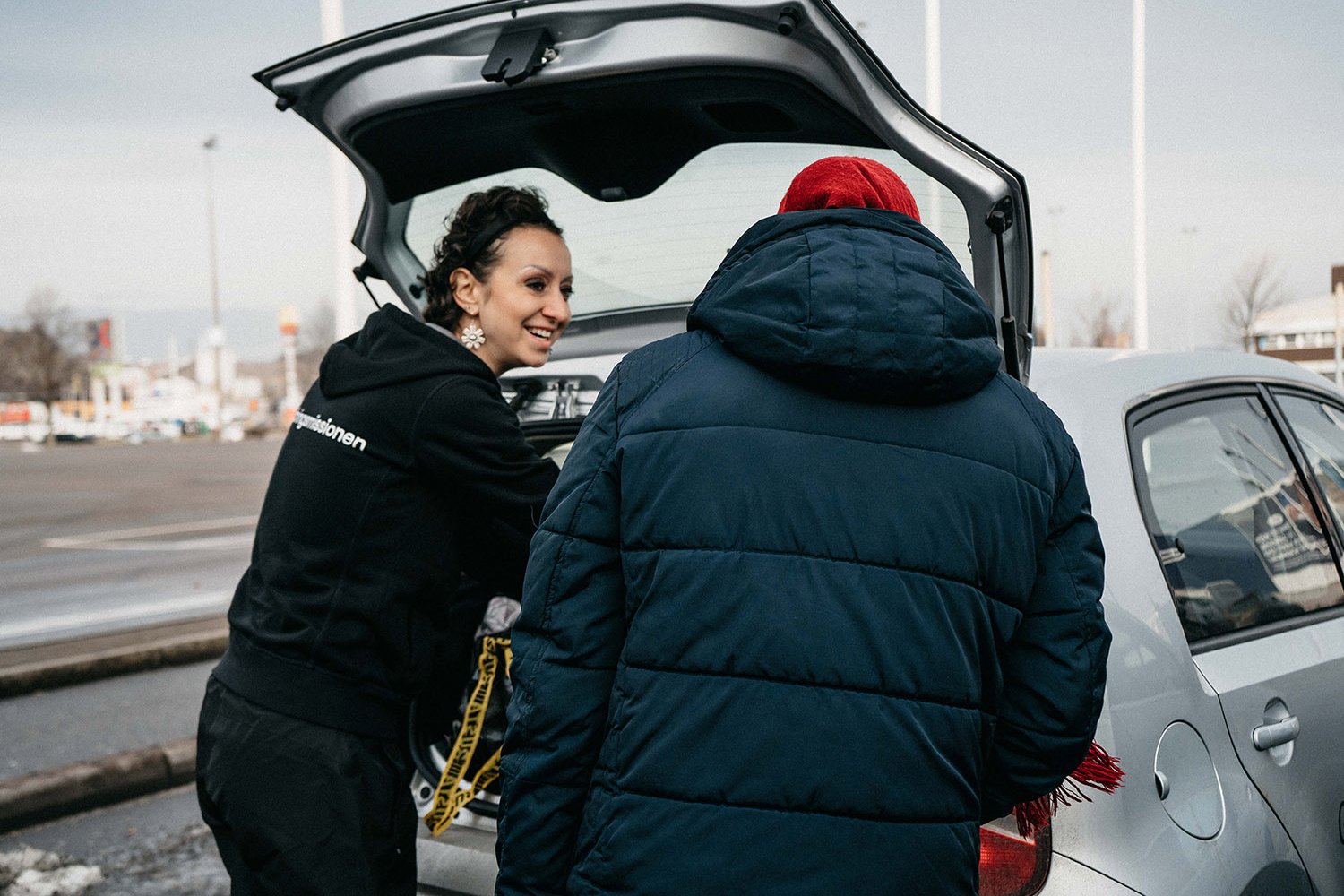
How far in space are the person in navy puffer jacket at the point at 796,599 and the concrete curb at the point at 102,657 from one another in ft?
19.5

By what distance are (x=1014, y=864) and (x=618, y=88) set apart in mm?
1502

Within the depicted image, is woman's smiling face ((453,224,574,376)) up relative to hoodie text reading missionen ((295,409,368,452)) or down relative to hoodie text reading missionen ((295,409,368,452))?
up

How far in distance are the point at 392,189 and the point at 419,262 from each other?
273 mm

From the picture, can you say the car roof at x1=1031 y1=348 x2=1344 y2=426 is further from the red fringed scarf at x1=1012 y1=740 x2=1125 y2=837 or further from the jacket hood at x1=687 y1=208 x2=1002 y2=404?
the jacket hood at x1=687 y1=208 x2=1002 y2=404

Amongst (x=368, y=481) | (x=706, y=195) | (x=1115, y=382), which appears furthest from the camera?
(x=706, y=195)

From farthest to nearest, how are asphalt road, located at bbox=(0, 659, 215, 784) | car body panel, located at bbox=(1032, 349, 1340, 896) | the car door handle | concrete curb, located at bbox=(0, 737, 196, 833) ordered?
asphalt road, located at bbox=(0, 659, 215, 784) → concrete curb, located at bbox=(0, 737, 196, 833) → the car door handle → car body panel, located at bbox=(1032, 349, 1340, 896)

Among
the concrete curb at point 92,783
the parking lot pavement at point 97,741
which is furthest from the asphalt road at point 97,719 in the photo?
the concrete curb at point 92,783

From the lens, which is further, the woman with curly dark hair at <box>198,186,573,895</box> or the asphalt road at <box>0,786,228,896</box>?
the asphalt road at <box>0,786,228,896</box>

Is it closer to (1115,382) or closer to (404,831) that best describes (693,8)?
(1115,382)

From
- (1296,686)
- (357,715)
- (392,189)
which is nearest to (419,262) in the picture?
(392,189)

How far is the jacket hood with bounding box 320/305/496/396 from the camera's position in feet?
6.84

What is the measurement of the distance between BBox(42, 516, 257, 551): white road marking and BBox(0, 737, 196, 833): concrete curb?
343 inches

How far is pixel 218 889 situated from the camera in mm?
3871

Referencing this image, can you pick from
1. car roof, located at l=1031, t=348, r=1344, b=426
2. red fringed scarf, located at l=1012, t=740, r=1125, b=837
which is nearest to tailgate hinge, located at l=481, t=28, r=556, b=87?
car roof, located at l=1031, t=348, r=1344, b=426
